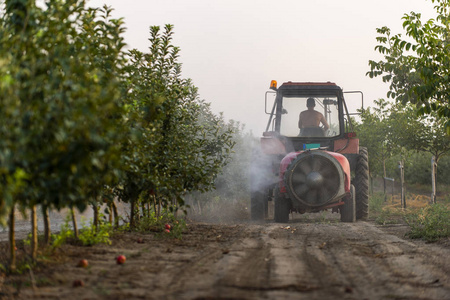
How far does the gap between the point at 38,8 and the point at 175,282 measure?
278 cm

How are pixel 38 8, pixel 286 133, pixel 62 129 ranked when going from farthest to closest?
pixel 286 133
pixel 38 8
pixel 62 129

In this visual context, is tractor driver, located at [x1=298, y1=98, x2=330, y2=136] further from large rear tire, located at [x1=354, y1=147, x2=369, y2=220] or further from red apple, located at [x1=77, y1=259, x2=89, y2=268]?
red apple, located at [x1=77, y1=259, x2=89, y2=268]

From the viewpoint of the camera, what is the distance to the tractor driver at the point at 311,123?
Result: 520 inches

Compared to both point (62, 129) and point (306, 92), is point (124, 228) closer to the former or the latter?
point (62, 129)

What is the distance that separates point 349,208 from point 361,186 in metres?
1.21

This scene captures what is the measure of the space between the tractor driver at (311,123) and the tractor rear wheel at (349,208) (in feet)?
5.57

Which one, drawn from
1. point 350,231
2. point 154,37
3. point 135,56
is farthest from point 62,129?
point 350,231

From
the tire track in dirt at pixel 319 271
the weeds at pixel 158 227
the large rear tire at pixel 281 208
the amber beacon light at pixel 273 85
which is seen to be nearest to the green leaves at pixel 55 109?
the tire track in dirt at pixel 319 271

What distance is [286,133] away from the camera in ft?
43.9

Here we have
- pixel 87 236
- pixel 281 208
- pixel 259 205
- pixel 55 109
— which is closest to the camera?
pixel 55 109

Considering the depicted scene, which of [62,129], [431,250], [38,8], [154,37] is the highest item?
[154,37]

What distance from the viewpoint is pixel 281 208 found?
40.1ft

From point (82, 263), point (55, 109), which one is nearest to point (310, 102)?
point (82, 263)

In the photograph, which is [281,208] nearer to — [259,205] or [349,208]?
[349,208]
